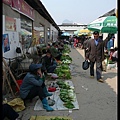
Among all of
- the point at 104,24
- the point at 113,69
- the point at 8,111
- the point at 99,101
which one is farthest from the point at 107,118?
the point at 113,69

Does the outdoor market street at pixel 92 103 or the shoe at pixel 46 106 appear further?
the shoe at pixel 46 106

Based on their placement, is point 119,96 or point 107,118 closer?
point 119,96

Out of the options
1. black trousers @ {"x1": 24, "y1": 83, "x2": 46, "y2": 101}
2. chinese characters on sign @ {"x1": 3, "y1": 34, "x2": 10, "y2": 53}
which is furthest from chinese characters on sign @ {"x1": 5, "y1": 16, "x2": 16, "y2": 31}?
black trousers @ {"x1": 24, "y1": 83, "x2": 46, "y2": 101}

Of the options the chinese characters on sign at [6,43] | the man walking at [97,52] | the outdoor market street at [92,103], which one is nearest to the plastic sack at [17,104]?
the outdoor market street at [92,103]

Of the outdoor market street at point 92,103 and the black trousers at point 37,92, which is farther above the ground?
the black trousers at point 37,92

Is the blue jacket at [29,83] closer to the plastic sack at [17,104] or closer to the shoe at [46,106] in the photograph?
the plastic sack at [17,104]

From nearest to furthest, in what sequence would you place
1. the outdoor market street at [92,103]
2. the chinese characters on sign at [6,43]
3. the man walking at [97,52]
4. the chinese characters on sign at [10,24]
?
the outdoor market street at [92,103], the chinese characters on sign at [6,43], the chinese characters on sign at [10,24], the man walking at [97,52]

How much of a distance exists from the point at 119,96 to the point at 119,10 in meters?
0.52

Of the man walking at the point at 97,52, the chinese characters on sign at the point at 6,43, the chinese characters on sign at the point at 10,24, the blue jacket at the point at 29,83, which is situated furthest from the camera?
the man walking at the point at 97,52

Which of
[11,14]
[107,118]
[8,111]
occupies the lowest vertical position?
[107,118]

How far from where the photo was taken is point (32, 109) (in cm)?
448

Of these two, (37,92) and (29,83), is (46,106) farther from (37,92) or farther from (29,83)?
(29,83)

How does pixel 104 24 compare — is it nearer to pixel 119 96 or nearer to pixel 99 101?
pixel 99 101

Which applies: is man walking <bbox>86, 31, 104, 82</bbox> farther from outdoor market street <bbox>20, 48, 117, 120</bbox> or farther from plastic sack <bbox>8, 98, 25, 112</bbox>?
plastic sack <bbox>8, 98, 25, 112</bbox>
